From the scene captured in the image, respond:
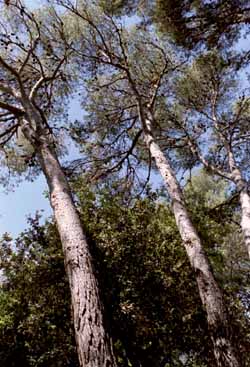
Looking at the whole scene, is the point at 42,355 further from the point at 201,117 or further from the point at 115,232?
the point at 201,117

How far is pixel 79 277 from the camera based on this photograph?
368 centimetres

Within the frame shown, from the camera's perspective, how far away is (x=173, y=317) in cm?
609

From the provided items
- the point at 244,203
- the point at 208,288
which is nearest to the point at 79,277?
the point at 208,288

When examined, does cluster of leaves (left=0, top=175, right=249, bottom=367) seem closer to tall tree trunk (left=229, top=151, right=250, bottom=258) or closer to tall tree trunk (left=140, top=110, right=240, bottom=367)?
tall tree trunk (left=140, top=110, right=240, bottom=367)

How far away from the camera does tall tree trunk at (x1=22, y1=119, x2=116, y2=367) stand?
9.91ft

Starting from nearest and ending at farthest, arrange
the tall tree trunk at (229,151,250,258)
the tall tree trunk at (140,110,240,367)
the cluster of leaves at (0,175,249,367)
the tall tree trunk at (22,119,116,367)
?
1. the tall tree trunk at (22,119,116,367)
2. the tall tree trunk at (140,110,240,367)
3. the cluster of leaves at (0,175,249,367)
4. the tall tree trunk at (229,151,250,258)

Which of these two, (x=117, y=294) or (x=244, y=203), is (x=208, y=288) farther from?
(x=244, y=203)

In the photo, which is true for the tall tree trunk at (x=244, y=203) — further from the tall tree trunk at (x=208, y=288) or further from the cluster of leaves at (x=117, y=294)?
the tall tree trunk at (x=208, y=288)

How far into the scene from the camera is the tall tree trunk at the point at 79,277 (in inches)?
119

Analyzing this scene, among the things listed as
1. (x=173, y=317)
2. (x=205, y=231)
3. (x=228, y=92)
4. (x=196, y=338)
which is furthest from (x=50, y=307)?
(x=228, y=92)

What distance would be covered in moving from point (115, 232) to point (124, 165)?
10.2ft

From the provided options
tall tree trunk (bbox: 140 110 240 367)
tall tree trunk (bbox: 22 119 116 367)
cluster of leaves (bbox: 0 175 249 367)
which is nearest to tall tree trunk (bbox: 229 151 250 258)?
cluster of leaves (bbox: 0 175 249 367)

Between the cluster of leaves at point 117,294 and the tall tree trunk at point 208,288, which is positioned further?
the cluster of leaves at point 117,294

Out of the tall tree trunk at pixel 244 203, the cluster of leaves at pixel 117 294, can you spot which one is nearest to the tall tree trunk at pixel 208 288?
the cluster of leaves at pixel 117 294
